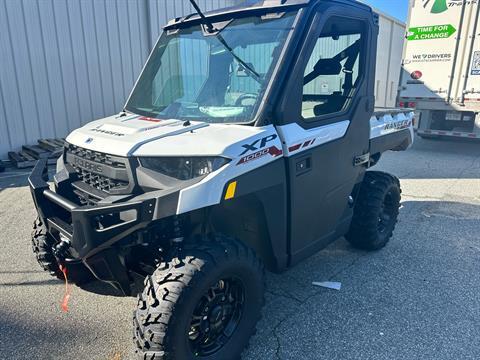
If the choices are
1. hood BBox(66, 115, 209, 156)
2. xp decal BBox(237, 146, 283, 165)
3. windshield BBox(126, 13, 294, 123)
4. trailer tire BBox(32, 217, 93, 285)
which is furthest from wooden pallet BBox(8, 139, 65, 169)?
xp decal BBox(237, 146, 283, 165)

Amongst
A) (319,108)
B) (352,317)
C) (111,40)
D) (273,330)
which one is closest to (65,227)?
(273,330)

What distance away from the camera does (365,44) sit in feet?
10.8

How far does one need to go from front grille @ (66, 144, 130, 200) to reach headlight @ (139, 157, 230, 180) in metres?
0.15

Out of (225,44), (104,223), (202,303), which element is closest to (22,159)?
(225,44)

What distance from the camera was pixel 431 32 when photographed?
9.38m

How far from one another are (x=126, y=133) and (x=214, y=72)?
808 mm

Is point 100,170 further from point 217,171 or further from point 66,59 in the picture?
point 66,59

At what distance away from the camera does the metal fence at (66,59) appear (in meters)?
7.88

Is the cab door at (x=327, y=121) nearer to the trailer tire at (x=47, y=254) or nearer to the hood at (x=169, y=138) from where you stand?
the hood at (x=169, y=138)

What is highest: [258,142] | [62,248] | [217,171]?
[258,142]

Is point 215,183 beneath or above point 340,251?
above

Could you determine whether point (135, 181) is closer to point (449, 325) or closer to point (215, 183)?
point (215, 183)

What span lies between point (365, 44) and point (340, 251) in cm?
205

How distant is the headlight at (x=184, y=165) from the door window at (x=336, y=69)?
1.04 meters
